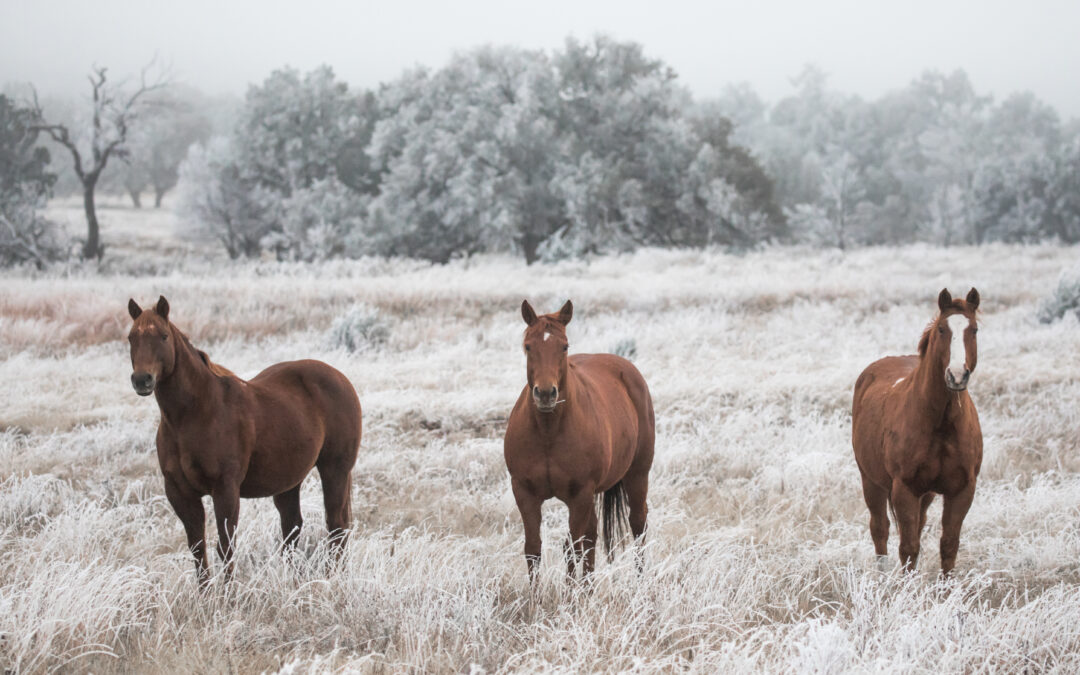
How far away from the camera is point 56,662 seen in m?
3.52

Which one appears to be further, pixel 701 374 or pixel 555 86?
pixel 555 86

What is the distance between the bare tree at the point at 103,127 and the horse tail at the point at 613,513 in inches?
947

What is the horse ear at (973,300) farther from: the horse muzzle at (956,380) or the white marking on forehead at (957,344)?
the horse muzzle at (956,380)

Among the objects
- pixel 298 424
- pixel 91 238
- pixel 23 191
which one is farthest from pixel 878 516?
pixel 91 238

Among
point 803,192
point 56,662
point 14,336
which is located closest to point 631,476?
point 56,662

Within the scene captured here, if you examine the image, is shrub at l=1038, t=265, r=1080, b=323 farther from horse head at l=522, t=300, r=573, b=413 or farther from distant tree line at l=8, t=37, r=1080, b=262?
distant tree line at l=8, t=37, r=1080, b=262

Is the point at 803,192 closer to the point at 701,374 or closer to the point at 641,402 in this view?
the point at 701,374

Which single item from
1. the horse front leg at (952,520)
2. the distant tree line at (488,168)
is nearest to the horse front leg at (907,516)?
the horse front leg at (952,520)

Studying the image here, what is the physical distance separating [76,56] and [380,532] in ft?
84.7

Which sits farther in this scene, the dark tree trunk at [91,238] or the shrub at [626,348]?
the dark tree trunk at [91,238]

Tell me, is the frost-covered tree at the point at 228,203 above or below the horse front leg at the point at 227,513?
above

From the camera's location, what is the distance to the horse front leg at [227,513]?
13.4 ft

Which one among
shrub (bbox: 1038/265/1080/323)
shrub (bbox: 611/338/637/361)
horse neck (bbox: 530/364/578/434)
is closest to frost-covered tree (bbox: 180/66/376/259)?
shrub (bbox: 611/338/637/361)

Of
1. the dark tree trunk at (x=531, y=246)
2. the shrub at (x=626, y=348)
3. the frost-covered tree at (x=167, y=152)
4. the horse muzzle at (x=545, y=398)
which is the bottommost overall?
the shrub at (x=626, y=348)
